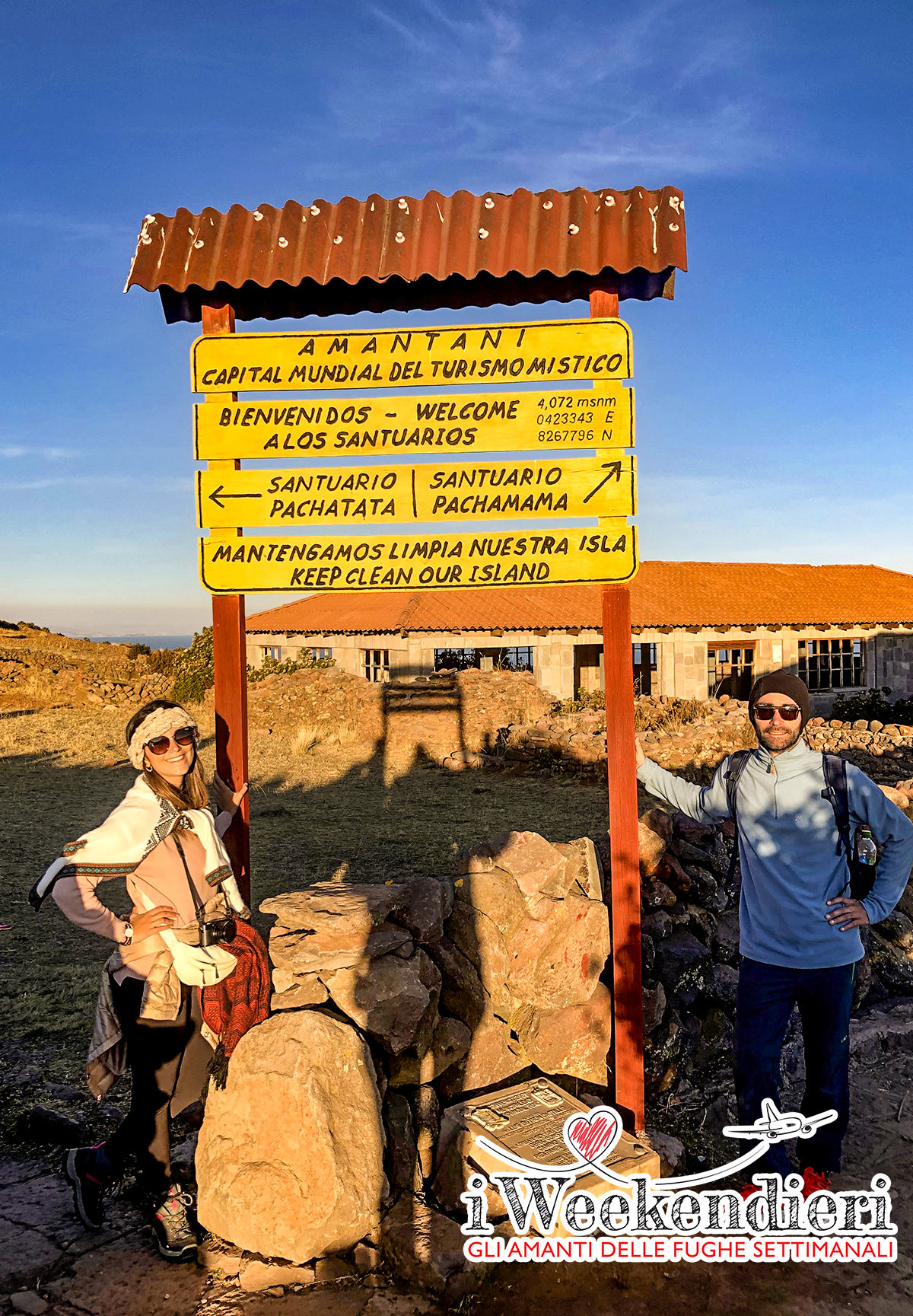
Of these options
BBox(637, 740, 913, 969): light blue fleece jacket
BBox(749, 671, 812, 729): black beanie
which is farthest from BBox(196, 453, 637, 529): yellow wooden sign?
BBox(637, 740, 913, 969): light blue fleece jacket

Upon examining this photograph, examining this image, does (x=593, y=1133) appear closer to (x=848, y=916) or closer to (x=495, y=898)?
(x=495, y=898)

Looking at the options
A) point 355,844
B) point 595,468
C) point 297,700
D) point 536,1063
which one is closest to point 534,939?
point 536,1063

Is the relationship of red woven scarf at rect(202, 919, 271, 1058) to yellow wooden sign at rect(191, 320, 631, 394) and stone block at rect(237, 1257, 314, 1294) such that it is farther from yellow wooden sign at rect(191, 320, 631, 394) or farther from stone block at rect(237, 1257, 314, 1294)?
yellow wooden sign at rect(191, 320, 631, 394)

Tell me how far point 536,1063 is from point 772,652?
20525 millimetres

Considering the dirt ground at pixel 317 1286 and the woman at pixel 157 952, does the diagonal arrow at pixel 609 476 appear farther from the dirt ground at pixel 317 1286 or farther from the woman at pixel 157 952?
the dirt ground at pixel 317 1286

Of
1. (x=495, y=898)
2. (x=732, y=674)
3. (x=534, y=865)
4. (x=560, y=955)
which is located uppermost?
(x=732, y=674)

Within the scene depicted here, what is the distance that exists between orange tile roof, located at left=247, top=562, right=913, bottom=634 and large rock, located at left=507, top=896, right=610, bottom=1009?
16.5 metres

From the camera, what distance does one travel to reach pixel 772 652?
2247 cm

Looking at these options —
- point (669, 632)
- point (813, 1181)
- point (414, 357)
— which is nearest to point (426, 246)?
point (414, 357)

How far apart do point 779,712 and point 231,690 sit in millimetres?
2393

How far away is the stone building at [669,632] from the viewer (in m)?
21.6

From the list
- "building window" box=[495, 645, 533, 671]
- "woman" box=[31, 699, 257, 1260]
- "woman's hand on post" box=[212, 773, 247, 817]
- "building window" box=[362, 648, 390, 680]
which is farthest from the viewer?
"building window" box=[495, 645, 533, 671]

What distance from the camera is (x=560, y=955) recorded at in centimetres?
398

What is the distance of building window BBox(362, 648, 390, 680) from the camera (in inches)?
906
